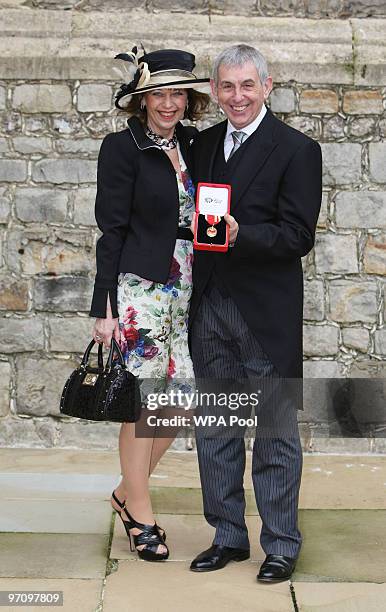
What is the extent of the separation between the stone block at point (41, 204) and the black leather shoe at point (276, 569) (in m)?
2.51

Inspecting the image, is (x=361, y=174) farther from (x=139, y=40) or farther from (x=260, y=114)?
(x=260, y=114)

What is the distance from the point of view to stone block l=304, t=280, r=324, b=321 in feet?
18.5

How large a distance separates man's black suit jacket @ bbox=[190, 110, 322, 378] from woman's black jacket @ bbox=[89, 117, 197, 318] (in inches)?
5.3

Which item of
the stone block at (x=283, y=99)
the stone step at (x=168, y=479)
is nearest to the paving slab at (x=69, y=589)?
the stone step at (x=168, y=479)

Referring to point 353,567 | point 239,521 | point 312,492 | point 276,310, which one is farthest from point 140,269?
point 312,492

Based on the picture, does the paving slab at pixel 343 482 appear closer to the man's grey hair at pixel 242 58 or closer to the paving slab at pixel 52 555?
the paving slab at pixel 52 555

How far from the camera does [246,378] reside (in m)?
3.84

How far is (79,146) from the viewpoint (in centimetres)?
562

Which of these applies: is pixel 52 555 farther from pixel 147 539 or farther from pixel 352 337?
pixel 352 337

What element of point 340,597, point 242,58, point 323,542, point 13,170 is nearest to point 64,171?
point 13,170

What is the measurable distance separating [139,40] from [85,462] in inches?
87.1

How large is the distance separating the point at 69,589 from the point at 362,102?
122 inches

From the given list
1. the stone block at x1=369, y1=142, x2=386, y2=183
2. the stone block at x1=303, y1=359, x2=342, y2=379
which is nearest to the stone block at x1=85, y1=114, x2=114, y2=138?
the stone block at x1=369, y1=142, x2=386, y2=183

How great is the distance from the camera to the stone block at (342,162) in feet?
18.4
